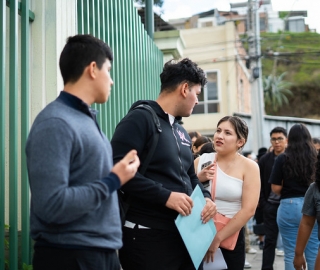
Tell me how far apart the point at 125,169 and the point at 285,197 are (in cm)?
417

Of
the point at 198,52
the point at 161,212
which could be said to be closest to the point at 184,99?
the point at 161,212

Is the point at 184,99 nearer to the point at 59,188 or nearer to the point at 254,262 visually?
the point at 59,188

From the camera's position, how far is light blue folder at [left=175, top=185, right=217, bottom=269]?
303cm

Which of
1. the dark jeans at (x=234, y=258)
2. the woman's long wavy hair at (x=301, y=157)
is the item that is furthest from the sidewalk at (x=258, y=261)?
the dark jeans at (x=234, y=258)

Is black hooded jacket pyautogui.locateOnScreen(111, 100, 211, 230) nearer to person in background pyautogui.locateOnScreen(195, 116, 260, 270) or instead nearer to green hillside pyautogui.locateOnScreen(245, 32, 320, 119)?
person in background pyautogui.locateOnScreen(195, 116, 260, 270)

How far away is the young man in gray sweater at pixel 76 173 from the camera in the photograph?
79.9 inches

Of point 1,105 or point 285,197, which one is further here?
point 285,197

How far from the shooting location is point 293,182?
582 cm

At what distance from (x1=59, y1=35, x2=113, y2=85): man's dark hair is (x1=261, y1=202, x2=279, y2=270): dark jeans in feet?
16.7

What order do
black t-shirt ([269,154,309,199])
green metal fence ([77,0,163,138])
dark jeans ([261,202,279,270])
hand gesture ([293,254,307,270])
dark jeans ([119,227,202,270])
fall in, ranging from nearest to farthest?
dark jeans ([119,227,202,270]), hand gesture ([293,254,307,270]), green metal fence ([77,0,163,138]), black t-shirt ([269,154,309,199]), dark jeans ([261,202,279,270])

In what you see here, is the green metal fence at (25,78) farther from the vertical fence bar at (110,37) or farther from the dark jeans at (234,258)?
the dark jeans at (234,258)

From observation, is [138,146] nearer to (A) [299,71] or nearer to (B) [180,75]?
(B) [180,75]

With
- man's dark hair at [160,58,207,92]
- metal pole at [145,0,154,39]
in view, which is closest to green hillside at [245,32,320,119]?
metal pole at [145,0,154,39]

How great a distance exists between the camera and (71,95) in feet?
7.41
